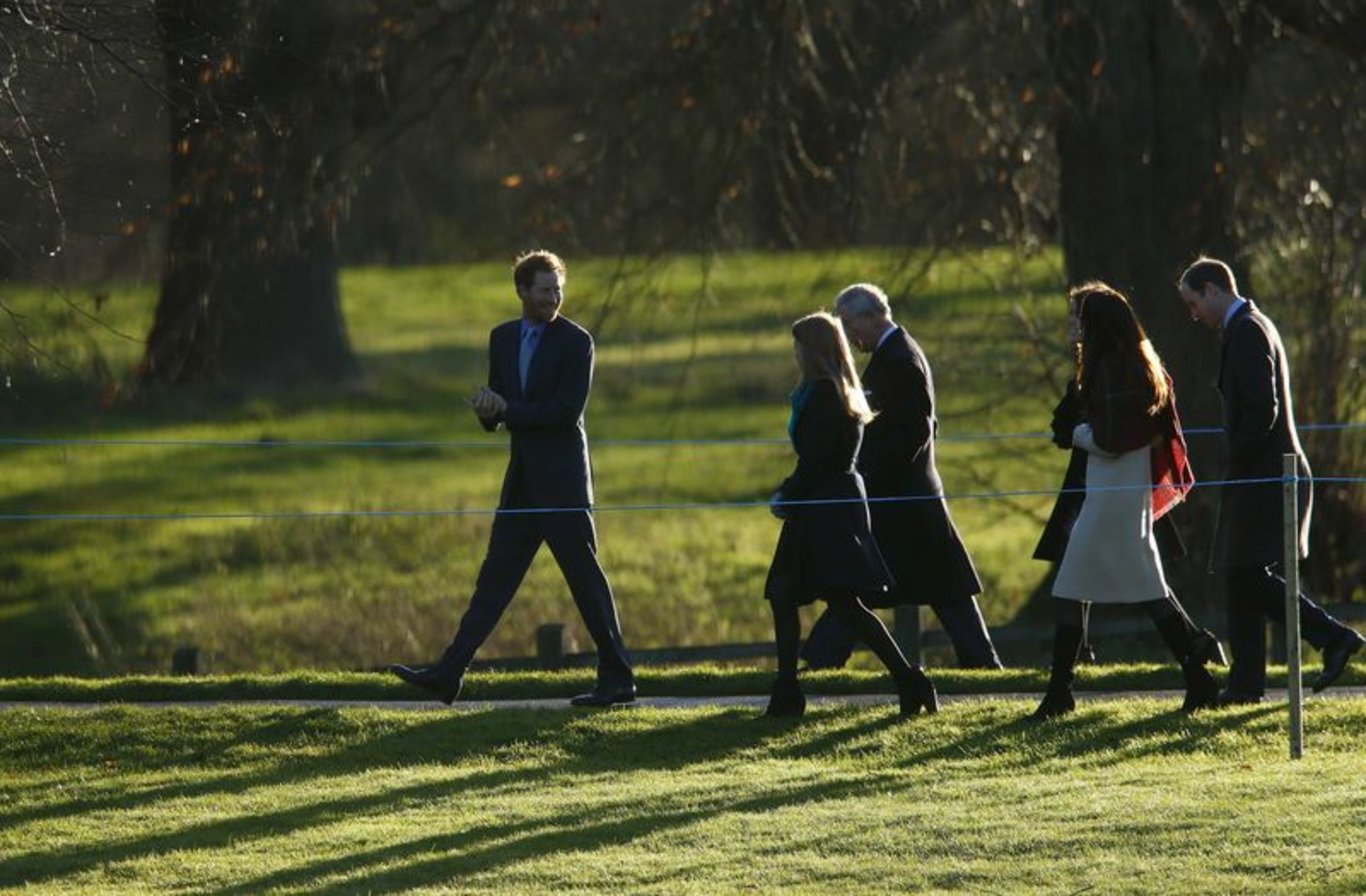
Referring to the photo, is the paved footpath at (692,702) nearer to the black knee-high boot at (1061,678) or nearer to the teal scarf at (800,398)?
the black knee-high boot at (1061,678)

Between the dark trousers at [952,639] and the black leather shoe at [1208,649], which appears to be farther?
the dark trousers at [952,639]

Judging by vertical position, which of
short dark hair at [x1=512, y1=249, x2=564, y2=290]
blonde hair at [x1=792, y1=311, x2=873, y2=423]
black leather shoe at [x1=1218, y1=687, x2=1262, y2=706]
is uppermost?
short dark hair at [x1=512, y1=249, x2=564, y2=290]

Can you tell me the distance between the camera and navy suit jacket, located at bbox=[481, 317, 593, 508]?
1234cm

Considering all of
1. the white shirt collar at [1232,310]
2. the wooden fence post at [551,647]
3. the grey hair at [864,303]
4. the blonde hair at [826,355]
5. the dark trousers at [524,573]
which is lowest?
the wooden fence post at [551,647]

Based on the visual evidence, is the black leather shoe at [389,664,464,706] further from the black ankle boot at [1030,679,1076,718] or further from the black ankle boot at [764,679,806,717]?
the black ankle boot at [1030,679,1076,718]

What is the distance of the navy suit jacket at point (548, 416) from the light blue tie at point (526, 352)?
0.02m

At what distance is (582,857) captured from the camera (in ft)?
32.0

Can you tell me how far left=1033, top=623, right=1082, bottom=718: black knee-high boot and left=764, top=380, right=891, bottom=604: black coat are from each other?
77 centimetres

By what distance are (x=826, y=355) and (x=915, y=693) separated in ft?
5.07

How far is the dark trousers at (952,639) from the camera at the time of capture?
545 inches

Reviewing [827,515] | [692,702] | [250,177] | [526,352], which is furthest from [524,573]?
[250,177]

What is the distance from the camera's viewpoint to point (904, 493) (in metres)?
13.4

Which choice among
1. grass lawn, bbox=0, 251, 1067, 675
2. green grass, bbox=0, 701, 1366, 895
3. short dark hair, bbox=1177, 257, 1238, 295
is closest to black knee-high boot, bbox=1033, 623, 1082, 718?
green grass, bbox=0, 701, 1366, 895

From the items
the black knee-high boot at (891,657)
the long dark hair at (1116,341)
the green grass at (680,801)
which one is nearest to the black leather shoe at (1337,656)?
the green grass at (680,801)
